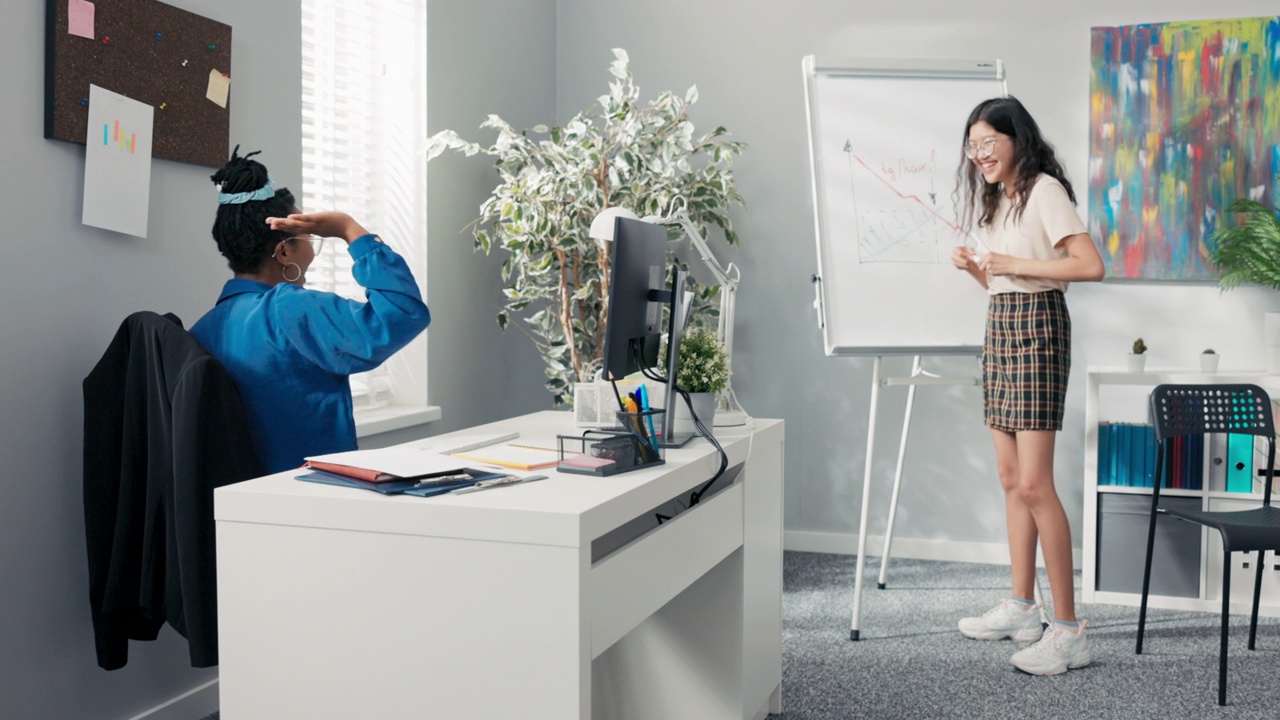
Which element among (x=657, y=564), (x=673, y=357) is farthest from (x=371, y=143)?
(x=657, y=564)

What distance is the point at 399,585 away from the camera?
1.46 meters

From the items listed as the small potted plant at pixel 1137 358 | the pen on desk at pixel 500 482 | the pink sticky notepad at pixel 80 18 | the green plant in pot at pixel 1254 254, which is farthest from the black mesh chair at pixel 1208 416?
the pink sticky notepad at pixel 80 18

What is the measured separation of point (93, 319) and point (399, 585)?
111 cm

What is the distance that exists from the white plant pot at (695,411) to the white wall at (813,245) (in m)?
1.97

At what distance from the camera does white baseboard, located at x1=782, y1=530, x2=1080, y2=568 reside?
12.6ft

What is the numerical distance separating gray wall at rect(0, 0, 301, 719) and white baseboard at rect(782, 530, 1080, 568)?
2.40 m

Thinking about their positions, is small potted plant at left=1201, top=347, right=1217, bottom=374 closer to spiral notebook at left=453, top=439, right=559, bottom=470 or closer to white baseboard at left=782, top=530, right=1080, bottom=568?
white baseboard at left=782, top=530, right=1080, bottom=568

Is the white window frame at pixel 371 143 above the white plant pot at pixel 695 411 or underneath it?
above

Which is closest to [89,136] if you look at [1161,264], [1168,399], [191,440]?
[191,440]

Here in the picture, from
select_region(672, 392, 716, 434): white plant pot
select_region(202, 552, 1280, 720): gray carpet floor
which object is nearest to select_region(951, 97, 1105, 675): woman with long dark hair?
select_region(202, 552, 1280, 720): gray carpet floor

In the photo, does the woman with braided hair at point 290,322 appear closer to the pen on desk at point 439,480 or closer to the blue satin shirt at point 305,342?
the blue satin shirt at point 305,342

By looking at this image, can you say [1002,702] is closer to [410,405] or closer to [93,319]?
[410,405]

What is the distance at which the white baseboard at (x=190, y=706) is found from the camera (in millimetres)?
2311

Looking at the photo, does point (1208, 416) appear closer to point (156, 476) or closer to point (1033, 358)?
point (1033, 358)
